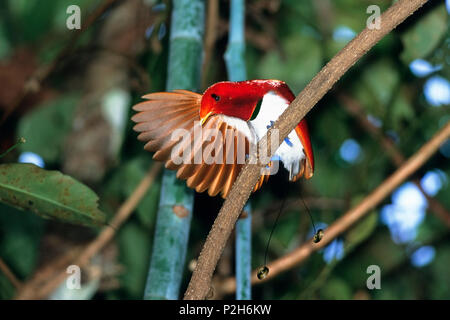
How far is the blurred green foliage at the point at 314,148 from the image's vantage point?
1318 millimetres

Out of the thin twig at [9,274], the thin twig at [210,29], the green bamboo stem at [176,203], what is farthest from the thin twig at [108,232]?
the green bamboo stem at [176,203]

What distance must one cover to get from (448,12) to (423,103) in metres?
0.51

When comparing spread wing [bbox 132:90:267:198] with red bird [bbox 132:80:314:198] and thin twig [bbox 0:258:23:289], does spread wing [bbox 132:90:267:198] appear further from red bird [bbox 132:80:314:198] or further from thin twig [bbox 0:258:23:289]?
thin twig [bbox 0:258:23:289]

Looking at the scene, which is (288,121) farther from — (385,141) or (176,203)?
(385,141)

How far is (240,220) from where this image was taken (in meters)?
0.86

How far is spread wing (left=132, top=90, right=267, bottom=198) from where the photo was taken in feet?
2.19

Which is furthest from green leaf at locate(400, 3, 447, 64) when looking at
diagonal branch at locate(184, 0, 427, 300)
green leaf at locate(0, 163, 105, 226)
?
green leaf at locate(0, 163, 105, 226)

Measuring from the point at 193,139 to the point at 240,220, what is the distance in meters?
0.22

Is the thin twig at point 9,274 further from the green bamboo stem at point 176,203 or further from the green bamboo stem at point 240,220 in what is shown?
the green bamboo stem at point 240,220

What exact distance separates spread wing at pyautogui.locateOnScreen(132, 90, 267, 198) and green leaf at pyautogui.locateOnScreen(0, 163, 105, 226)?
0.22 m

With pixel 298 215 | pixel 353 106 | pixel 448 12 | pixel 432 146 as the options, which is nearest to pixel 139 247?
pixel 298 215

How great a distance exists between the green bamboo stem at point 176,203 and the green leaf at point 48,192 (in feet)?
0.31

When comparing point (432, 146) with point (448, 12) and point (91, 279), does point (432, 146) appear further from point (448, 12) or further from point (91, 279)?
point (91, 279)
